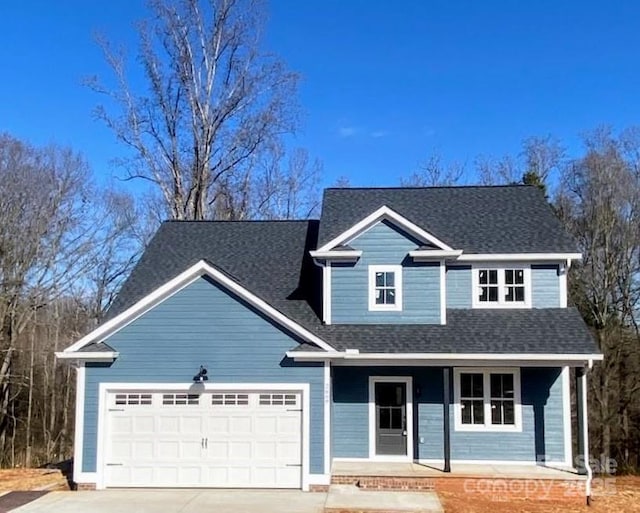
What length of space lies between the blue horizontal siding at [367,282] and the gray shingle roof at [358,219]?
0.30m

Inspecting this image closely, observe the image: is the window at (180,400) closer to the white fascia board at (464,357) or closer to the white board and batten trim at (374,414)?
the white fascia board at (464,357)

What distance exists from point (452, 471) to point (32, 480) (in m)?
9.70

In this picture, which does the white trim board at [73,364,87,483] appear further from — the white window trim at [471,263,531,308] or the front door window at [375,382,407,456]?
the white window trim at [471,263,531,308]

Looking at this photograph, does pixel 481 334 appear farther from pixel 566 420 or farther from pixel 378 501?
pixel 378 501

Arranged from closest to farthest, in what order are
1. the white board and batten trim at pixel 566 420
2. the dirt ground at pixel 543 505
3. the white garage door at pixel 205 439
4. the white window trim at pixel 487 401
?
the dirt ground at pixel 543 505 < the white garage door at pixel 205 439 < the white board and batten trim at pixel 566 420 < the white window trim at pixel 487 401

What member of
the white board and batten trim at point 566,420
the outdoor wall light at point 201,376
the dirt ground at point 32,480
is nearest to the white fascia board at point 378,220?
the outdoor wall light at point 201,376

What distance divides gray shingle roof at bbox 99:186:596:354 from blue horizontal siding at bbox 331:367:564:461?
3.49 feet

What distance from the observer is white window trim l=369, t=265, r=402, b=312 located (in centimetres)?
1570

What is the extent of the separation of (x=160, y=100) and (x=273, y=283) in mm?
14739

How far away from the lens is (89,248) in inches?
1168

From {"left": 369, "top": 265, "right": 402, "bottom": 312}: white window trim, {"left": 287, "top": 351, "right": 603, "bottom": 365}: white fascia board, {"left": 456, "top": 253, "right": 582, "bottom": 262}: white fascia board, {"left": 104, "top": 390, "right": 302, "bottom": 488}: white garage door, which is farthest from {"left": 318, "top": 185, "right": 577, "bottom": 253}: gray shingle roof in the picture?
{"left": 104, "top": 390, "right": 302, "bottom": 488}: white garage door

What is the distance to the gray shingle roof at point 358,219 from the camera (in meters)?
14.8

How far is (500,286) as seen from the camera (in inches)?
647

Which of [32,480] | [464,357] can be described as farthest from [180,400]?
[464,357]
